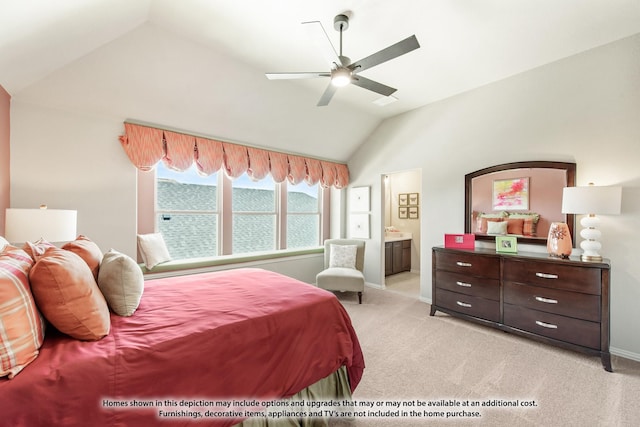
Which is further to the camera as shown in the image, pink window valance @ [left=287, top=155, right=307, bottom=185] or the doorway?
the doorway

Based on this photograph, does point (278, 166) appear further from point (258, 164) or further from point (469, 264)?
point (469, 264)

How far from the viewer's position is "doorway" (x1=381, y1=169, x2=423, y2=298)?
5434mm

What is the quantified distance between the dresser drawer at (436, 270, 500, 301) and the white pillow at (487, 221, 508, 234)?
2.35ft

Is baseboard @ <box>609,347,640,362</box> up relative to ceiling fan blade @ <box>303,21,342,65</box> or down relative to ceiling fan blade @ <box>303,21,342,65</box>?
→ down

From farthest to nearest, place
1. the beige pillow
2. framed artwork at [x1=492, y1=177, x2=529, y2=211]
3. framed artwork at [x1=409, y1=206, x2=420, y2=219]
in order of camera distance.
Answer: framed artwork at [x1=409, y1=206, x2=420, y2=219] → framed artwork at [x1=492, y1=177, x2=529, y2=211] → the beige pillow

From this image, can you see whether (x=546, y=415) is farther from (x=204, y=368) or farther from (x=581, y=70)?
(x=581, y=70)

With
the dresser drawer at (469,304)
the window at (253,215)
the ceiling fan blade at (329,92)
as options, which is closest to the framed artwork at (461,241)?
the dresser drawer at (469,304)

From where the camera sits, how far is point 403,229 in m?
6.23

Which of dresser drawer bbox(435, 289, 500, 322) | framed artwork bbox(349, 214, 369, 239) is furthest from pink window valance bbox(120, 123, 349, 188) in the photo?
dresser drawer bbox(435, 289, 500, 322)

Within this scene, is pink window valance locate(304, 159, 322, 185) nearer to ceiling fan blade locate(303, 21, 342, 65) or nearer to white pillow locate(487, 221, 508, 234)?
ceiling fan blade locate(303, 21, 342, 65)

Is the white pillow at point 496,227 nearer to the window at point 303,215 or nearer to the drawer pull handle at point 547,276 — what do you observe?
the drawer pull handle at point 547,276

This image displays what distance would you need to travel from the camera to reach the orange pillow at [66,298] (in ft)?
3.66

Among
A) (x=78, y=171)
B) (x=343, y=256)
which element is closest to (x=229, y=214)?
(x=78, y=171)

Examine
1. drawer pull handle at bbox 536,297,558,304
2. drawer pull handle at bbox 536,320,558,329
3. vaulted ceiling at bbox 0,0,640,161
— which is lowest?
drawer pull handle at bbox 536,320,558,329
